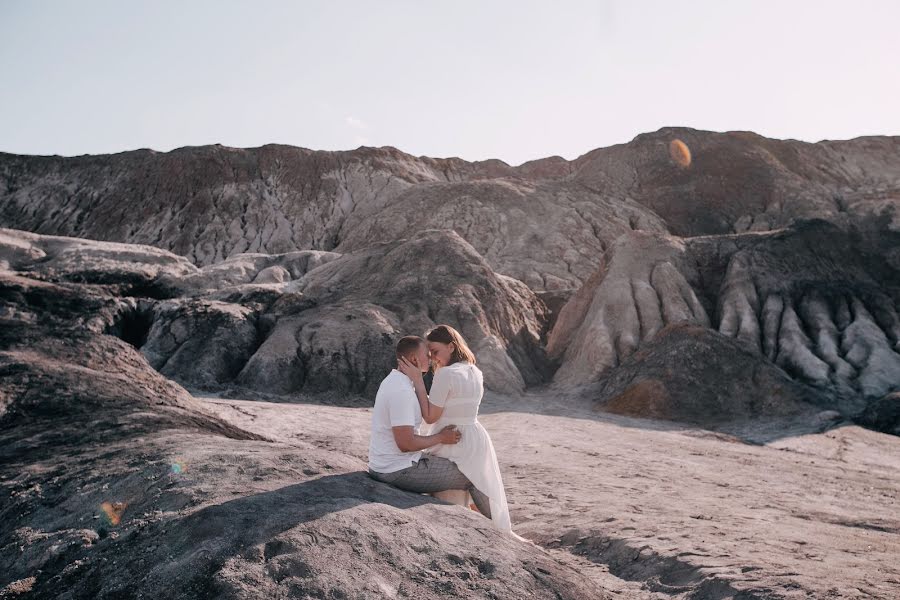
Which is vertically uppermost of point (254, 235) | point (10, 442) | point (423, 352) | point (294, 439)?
point (254, 235)

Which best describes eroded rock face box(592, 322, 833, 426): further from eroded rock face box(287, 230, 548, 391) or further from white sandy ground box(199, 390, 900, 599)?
eroded rock face box(287, 230, 548, 391)

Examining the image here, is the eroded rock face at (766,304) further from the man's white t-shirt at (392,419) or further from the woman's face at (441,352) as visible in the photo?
the man's white t-shirt at (392,419)

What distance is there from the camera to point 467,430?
17.6 ft

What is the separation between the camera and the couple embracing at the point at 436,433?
5145 mm

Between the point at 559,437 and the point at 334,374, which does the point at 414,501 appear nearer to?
the point at 559,437

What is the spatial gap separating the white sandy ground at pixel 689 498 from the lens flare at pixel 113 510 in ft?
10.2

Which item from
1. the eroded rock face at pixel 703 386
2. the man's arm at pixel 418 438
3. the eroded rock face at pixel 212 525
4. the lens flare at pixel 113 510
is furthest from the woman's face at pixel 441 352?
the eroded rock face at pixel 703 386

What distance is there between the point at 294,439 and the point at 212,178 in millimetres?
46208

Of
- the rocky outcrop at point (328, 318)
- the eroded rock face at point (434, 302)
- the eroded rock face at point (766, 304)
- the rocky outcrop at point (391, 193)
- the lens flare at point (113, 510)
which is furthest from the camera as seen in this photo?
the rocky outcrop at point (391, 193)

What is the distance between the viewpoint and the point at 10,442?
5539 mm

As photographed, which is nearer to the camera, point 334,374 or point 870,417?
point 870,417

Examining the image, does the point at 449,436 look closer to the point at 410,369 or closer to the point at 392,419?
the point at 392,419

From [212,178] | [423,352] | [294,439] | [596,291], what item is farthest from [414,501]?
[212,178]

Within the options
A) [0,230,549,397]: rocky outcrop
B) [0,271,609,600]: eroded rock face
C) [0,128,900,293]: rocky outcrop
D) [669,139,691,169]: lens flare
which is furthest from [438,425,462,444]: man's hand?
[669,139,691,169]: lens flare
